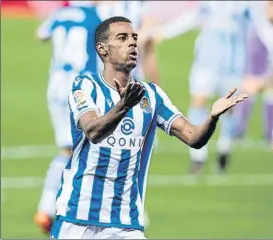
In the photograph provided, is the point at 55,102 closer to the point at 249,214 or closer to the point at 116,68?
the point at 249,214

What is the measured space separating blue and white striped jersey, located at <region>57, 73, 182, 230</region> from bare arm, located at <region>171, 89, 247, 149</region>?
17cm

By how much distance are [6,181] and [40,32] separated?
271 cm

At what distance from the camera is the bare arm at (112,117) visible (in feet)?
24.0

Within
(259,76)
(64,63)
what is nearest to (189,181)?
(64,63)

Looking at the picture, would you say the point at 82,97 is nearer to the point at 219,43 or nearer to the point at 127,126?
the point at 127,126

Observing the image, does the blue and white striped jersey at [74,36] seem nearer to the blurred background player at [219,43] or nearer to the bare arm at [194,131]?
the blurred background player at [219,43]

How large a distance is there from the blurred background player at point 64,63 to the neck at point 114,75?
407 cm

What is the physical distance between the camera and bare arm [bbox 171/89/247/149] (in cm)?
776

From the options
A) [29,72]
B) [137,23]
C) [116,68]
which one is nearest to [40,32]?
[137,23]

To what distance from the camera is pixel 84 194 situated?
802cm

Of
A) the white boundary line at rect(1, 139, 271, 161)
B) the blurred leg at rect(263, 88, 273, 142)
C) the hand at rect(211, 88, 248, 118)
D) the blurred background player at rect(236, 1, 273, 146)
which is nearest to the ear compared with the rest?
the hand at rect(211, 88, 248, 118)

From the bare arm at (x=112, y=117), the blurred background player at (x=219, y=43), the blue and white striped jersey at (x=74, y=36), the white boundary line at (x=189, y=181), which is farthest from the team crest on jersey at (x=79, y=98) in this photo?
the blurred background player at (x=219, y=43)

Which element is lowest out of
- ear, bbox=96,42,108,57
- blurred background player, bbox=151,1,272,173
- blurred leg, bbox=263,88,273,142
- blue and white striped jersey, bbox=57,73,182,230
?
blue and white striped jersey, bbox=57,73,182,230

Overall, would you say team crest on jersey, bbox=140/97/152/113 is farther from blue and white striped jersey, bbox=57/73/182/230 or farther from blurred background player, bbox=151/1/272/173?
blurred background player, bbox=151/1/272/173
